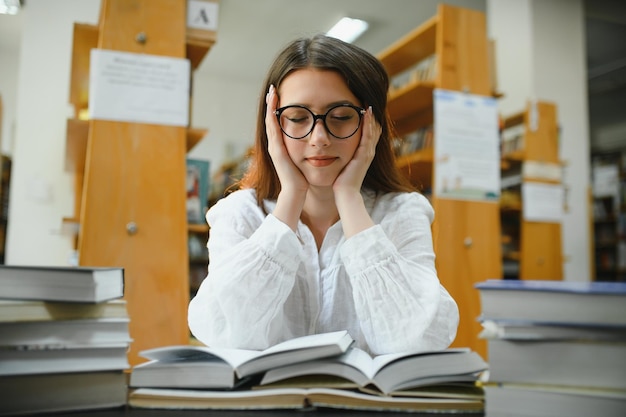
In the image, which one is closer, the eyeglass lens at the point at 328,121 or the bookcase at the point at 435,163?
the eyeglass lens at the point at 328,121

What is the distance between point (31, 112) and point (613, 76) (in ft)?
23.5

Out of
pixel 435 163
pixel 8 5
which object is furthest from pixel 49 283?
pixel 435 163

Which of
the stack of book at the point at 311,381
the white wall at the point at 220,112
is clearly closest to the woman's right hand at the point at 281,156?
the stack of book at the point at 311,381

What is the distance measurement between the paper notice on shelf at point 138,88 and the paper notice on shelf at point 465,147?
117 centimetres

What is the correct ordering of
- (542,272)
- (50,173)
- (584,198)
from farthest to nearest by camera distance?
(584,198), (542,272), (50,173)

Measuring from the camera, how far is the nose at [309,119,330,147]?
0.90 meters

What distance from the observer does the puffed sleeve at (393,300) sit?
2.72 ft

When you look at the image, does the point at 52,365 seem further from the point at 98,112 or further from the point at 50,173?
the point at 50,173

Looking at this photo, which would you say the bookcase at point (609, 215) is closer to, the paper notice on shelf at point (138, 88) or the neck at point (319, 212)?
the paper notice on shelf at point (138, 88)

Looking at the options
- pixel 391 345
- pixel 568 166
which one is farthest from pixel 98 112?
pixel 568 166

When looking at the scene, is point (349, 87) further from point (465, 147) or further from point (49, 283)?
point (465, 147)

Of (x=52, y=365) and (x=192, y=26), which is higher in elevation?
(x=192, y=26)

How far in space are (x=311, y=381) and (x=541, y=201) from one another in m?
3.27

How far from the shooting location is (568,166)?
471 cm
